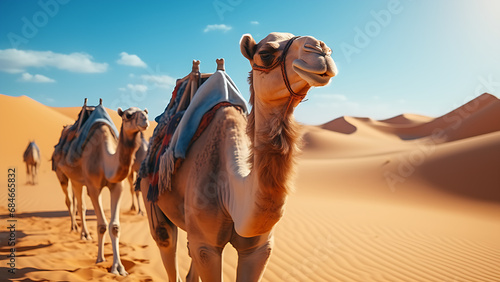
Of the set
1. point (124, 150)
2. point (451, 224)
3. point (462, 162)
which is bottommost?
point (451, 224)

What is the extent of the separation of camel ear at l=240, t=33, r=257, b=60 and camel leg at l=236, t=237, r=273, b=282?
1.19m

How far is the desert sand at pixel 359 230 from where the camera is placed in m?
5.27

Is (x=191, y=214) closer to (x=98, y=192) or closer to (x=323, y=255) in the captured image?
(x=98, y=192)

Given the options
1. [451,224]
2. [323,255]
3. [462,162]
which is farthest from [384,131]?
[323,255]

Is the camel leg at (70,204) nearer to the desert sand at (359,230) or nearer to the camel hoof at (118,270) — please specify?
the desert sand at (359,230)

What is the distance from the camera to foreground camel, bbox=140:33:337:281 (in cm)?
165

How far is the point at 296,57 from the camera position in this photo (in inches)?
63.1

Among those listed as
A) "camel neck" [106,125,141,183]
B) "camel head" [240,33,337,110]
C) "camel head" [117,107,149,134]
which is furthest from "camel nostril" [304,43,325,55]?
"camel neck" [106,125,141,183]

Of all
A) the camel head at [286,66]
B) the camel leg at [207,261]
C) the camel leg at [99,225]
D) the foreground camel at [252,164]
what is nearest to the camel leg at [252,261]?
the foreground camel at [252,164]

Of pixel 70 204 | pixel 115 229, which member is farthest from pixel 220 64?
pixel 70 204

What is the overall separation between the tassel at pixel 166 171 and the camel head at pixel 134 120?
1.89 metres

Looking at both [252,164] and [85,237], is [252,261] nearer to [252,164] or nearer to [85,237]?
[252,164]

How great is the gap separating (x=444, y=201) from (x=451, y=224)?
2.83m

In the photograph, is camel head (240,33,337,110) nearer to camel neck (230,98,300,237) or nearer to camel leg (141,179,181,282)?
camel neck (230,98,300,237)
